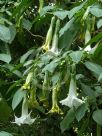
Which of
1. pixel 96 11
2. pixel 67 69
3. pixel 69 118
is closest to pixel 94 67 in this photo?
pixel 67 69

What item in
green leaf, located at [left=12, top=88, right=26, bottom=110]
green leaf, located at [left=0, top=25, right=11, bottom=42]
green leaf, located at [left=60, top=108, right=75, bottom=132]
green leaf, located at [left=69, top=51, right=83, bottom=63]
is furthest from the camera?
green leaf, located at [left=0, top=25, right=11, bottom=42]

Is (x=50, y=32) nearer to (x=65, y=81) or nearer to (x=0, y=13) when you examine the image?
(x=65, y=81)

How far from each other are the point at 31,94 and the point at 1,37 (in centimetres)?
41

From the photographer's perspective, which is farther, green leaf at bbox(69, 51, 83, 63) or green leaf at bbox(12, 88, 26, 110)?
green leaf at bbox(12, 88, 26, 110)

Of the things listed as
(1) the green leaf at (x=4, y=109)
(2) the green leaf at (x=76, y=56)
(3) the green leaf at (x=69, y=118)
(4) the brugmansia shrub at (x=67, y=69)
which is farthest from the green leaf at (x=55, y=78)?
(1) the green leaf at (x=4, y=109)

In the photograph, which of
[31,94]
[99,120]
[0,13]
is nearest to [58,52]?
[31,94]

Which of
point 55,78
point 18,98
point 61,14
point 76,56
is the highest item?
point 61,14

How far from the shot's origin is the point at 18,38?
231 cm

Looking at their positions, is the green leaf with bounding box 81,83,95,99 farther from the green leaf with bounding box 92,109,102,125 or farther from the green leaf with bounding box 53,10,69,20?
the green leaf with bounding box 53,10,69,20

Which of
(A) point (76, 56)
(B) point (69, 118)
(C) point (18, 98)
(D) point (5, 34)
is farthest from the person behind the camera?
(D) point (5, 34)

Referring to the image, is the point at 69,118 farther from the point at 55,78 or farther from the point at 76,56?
the point at 76,56

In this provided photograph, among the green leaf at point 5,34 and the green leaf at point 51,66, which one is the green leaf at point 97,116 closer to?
the green leaf at point 51,66

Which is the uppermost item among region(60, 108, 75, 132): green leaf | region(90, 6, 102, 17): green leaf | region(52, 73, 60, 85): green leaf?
region(90, 6, 102, 17): green leaf

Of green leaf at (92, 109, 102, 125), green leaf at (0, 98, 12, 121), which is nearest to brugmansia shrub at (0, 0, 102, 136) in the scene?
green leaf at (92, 109, 102, 125)
